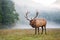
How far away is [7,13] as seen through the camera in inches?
105

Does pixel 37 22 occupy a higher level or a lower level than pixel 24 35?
higher

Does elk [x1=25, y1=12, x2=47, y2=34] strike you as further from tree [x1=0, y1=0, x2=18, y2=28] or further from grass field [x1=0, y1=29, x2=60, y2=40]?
tree [x1=0, y1=0, x2=18, y2=28]

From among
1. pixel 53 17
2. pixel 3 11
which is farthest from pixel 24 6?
pixel 53 17

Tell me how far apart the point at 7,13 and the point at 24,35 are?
48 centimetres

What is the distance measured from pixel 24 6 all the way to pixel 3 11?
37cm

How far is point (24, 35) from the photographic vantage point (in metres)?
2.61

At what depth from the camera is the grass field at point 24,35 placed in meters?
2.59

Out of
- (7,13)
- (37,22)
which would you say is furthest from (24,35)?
(7,13)

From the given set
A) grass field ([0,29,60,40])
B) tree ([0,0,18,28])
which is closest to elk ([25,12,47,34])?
grass field ([0,29,60,40])

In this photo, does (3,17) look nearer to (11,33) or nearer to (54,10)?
(11,33)

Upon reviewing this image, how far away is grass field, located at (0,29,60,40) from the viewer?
2.59 m

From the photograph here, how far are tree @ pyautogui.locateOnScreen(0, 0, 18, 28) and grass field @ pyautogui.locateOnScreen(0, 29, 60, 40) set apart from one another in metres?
0.16

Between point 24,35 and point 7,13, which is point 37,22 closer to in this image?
point 24,35

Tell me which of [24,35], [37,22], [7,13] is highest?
[7,13]
